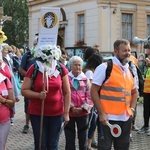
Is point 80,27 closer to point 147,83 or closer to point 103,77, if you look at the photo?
point 147,83

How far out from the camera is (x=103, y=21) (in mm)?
28875

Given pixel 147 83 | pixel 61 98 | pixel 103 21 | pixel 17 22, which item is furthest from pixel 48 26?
pixel 17 22

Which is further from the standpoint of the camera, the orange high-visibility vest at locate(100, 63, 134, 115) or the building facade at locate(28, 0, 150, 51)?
the building facade at locate(28, 0, 150, 51)

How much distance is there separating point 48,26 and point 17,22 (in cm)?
5163

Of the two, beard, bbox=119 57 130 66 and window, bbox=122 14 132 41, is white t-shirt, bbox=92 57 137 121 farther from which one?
window, bbox=122 14 132 41

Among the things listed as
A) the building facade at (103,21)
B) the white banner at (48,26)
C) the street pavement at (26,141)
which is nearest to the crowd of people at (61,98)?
the white banner at (48,26)

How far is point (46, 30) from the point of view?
5.94 m

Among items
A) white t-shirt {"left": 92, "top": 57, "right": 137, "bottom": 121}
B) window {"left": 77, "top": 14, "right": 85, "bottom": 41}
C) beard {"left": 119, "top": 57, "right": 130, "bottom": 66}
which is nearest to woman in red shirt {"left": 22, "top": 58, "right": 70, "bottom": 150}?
white t-shirt {"left": 92, "top": 57, "right": 137, "bottom": 121}

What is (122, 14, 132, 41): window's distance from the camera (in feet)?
100

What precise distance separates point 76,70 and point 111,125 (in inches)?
63.7

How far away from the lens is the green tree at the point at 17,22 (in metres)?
55.8

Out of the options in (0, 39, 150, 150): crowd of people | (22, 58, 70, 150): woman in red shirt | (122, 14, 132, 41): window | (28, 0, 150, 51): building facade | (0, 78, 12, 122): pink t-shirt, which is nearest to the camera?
(0, 78, 12, 122): pink t-shirt

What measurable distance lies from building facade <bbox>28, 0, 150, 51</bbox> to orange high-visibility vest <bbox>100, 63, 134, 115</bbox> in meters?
23.4

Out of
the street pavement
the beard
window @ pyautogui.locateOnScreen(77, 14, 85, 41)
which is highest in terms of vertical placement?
window @ pyautogui.locateOnScreen(77, 14, 85, 41)
